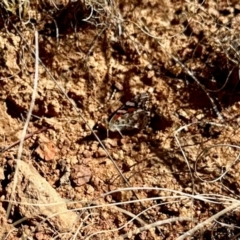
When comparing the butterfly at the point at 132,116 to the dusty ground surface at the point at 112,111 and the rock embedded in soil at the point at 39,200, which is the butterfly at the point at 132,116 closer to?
the dusty ground surface at the point at 112,111

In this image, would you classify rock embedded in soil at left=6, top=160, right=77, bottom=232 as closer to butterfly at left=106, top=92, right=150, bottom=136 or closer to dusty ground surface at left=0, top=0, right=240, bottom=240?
dusty ground surface at left=0, top=0, right=240, bottom=240

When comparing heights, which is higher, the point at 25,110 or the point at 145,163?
the point at 25,110

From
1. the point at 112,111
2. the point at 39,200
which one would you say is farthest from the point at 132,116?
the point at 39,200

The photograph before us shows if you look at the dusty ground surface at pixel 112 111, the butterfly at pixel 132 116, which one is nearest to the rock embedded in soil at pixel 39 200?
the dusty ground surface at pixel 112 111

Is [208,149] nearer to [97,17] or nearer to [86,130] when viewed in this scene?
[86,130]

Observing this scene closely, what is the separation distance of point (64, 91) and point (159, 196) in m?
0.45

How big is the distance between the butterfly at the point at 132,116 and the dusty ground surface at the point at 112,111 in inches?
0.9

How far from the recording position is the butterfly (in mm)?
1847

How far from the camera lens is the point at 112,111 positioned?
187cm

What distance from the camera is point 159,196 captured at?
1.76 m

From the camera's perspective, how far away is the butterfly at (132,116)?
1847mm

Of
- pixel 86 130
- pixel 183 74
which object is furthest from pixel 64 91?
pixel 183 74

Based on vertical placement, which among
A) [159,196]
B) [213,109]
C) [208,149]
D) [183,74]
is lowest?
[159,196]

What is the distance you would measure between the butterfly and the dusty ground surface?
22 millimetres
